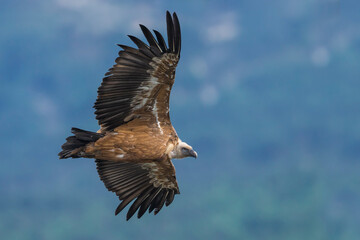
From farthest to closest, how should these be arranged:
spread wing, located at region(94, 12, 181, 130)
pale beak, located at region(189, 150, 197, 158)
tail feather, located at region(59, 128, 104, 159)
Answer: pale beak, located at region(189, 150, 197, 158), tail feather, located at region(59, 128, 104, 159), spread wing, located at region(94, 12, 181, 130)

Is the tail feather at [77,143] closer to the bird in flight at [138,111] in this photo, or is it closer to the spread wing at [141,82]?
the bird in flight at [138,111]

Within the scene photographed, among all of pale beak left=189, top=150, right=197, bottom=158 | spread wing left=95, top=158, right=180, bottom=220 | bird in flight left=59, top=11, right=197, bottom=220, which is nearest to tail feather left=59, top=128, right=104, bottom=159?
bird in flight left=59, top=11, right=197, bottom=220

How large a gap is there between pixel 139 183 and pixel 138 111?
2106mm

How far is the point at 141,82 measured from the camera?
1220 cm

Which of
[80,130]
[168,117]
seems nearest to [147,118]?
[168,117]

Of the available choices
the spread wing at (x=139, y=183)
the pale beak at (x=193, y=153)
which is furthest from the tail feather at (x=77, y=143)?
the pale beak at (x=193, y=153)

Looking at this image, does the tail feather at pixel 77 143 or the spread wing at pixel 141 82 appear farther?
the tail feather at pixel 77 143

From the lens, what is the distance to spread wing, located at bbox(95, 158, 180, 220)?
13656 millimetres

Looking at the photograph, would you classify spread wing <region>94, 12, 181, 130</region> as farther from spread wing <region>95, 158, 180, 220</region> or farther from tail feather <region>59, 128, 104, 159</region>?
spread wing <region>95, 158, 180, 220</region>

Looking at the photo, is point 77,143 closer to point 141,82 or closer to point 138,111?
point 138,111

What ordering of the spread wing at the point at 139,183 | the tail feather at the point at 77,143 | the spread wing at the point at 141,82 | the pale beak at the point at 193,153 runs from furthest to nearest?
the spread wing at the point at 139,183, the pale beak at the point at 193,153, the tail feather at the point at 77,143, the spread wing at the point at 141,82

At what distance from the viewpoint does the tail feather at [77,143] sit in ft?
39.8

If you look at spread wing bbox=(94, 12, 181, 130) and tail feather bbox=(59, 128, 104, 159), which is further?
tail feather bbox=(59, 128, 104, 159)

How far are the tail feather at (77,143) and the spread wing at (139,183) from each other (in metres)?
1.52
